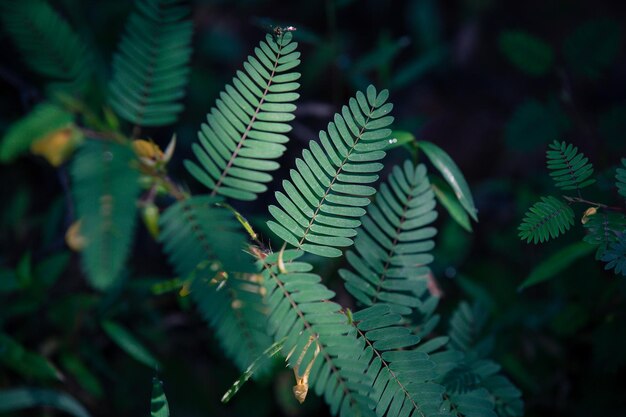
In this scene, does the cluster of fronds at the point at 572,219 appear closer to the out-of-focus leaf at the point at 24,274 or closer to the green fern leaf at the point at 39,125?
the green fern leaf at the point at 39,125

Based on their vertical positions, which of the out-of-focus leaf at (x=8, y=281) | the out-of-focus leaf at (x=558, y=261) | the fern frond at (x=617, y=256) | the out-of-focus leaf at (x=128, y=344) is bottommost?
the out-of-focus leaf at (x=128, y=344)

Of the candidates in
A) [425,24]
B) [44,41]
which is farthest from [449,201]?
[425,24]

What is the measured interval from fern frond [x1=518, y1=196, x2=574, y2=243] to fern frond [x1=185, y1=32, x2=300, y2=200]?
62 cm

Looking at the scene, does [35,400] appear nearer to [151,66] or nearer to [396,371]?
[151,66]

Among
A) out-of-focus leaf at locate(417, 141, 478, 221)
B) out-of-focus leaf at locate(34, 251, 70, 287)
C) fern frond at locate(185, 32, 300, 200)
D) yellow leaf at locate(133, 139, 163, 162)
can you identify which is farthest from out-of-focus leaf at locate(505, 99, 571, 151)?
out-of-focus leaf at locate(34, 251, 70, 287)

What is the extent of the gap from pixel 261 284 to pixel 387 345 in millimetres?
342

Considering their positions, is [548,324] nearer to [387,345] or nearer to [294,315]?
[387,345]

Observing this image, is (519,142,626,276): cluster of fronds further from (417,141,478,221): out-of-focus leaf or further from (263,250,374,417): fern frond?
(263,250,374,417): fern frond

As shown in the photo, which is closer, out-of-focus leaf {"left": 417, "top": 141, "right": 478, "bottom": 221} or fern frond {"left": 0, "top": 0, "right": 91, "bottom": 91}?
out-of-focus leaf {"left": 417, "top": 141, "right": 478, "bottom": 221}

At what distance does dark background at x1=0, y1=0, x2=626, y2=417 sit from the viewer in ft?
6.59

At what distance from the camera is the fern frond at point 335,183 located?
1.22 metres

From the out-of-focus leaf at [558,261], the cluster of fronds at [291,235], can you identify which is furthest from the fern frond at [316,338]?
the out-of-focus leaf at [558,261]

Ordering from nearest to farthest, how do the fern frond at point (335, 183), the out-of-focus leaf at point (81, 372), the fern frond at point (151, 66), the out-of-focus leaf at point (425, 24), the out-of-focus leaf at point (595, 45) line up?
the fern frond at point (335, 183), the fern frond at point (151, 66), the out-of-focus leaf at point (81, 372), the out-of-focus leaf at point (595, 45), the out-of-focus leaf at point (425, 24)

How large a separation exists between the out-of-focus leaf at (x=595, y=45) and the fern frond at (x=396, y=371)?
1621mm
